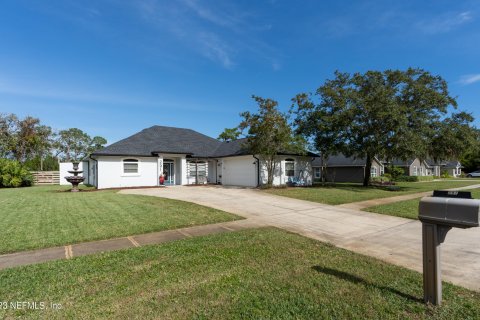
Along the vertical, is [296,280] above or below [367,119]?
below

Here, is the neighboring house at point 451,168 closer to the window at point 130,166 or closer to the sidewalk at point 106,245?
the window at point 130,166

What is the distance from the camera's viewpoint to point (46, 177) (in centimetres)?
2627

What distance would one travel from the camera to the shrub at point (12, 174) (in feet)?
70.8

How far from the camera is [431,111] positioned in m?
19.5

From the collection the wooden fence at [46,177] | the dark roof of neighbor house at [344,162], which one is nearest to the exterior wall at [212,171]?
the dark roof of neighbor house at [344,162]

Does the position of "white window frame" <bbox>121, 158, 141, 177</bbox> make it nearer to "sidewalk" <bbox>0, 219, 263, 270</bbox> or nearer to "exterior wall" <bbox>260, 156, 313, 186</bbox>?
"exterior wall" <bbox>260, 156, 313, 186</bbox>

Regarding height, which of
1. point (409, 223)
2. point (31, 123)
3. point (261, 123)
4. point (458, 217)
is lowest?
point (409, 223)

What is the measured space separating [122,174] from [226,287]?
18930 millimetres

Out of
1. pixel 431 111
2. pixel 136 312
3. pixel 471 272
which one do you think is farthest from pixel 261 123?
pixel 136 312

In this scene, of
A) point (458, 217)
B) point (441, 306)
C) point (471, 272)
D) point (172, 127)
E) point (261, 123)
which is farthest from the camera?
point (172, 127)

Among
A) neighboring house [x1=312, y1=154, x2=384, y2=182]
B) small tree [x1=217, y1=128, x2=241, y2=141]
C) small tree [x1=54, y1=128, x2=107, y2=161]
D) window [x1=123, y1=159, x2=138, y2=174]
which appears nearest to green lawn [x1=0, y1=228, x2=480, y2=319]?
window [x1=123, y1=159, x2=138, y2=174]

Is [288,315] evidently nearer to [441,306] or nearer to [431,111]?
[441,306]

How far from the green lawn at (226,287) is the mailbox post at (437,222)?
24 centimetres

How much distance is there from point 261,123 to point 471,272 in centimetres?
1493
